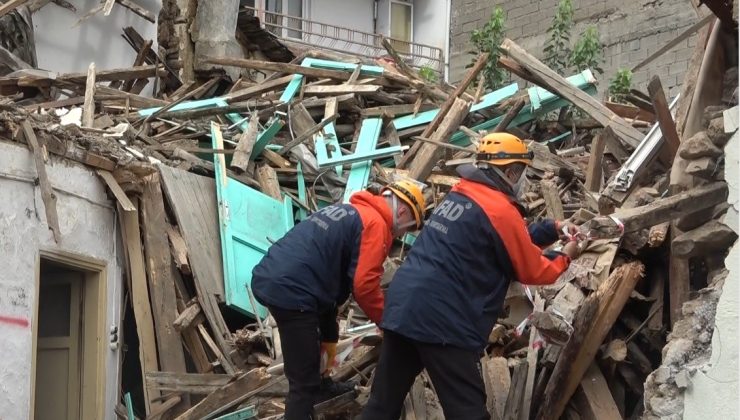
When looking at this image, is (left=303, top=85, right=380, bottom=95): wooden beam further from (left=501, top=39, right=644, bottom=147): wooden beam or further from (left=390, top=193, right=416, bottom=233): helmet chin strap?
(left=390, top=193, right=416, bottom=233): helmet chin strap

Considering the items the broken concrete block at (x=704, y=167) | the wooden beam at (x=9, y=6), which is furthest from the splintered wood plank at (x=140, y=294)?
the wooden beam at (x=9, y=6)

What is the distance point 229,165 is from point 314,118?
1456 mm

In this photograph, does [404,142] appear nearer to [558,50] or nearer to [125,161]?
[125,161]

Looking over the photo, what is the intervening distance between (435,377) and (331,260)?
1.05m

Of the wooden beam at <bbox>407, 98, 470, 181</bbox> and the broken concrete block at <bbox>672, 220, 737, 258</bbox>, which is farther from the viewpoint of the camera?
the wooden beam at <bbox>407, 98, 470, 181</bbox>

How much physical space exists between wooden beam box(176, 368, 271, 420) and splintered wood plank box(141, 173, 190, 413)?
0.64 meters

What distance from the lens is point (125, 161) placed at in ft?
26.9

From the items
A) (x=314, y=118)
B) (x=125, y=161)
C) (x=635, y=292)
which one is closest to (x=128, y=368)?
(x=125, y=161)

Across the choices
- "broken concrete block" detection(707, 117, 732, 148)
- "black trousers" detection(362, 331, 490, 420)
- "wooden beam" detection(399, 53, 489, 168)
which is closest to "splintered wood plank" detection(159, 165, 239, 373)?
"wooden beam" detection(399, 53, 489, 168)

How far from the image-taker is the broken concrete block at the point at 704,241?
497 cm

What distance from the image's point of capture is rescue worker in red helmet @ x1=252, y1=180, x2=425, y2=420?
6.04m

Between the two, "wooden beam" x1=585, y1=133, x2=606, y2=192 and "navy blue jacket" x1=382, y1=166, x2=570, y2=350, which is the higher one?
"wooden beam" x1=585, y1=133, x2=606, y2=192

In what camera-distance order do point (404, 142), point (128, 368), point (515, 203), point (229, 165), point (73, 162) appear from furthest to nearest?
1. point (404, 142)
2. point (229, 165)
3. point (128, 368)
4. point (73, 162)
5. point (515, 203)

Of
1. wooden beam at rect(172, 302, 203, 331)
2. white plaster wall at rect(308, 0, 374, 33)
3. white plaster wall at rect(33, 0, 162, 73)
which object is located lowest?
wooden beam at rect(172, 302, 203, 331)
